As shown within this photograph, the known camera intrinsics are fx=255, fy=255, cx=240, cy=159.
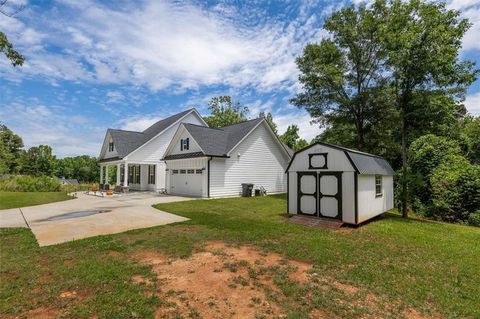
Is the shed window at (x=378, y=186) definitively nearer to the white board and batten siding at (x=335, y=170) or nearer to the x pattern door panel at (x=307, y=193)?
the white board and batten siding at (x=335, y=170)

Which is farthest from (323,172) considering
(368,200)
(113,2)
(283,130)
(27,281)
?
(283,130)

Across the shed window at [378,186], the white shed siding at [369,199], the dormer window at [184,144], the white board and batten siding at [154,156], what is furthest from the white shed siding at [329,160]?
the white board and batten siding at [154,156]

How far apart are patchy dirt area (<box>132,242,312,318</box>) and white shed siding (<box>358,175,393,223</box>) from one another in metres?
4.86

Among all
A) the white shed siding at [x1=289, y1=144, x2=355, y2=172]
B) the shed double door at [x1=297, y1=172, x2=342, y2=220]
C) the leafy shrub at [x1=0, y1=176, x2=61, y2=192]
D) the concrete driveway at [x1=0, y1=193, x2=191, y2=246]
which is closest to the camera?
the concrete driveway at [x1=0, y1=193, x2=191, y2=246]

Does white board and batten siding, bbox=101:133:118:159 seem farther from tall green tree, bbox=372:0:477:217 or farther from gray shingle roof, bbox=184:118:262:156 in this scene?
tall green tree, bbox=372:0:477:217

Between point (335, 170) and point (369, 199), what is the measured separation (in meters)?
1.92

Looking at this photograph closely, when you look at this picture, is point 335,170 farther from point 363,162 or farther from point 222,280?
Result: point 222,280

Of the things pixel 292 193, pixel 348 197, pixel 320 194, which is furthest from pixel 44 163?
pixel 348 197

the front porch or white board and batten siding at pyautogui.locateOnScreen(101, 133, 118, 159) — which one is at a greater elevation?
white board and batten siding at pyautogui.locateOnScreen(101, 133, 118, 159)

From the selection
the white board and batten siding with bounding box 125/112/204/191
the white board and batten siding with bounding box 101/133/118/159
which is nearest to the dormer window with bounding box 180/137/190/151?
the white board and batten siding with bounding box 125/112/204/191

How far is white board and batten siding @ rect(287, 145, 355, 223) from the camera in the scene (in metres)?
8.84

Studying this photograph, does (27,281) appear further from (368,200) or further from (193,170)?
(193,170)

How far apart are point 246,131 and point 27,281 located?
16.7 meters

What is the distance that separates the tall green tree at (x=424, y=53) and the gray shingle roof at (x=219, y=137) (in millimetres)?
10040
